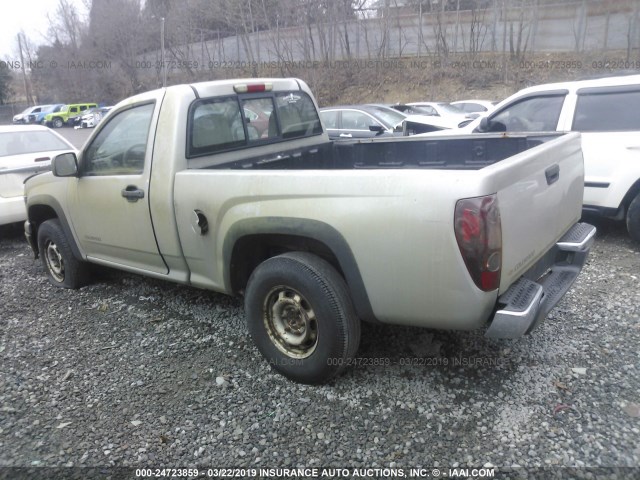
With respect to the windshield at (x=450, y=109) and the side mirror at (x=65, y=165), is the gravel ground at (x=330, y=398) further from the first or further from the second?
the windshield at (x=450, y=109)

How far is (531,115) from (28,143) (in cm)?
675

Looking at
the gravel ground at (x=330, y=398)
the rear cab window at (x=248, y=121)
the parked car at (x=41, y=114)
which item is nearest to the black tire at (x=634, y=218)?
the gravel ground at (x=330, y=398)

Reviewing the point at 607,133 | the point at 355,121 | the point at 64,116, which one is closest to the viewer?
the point at 607,133

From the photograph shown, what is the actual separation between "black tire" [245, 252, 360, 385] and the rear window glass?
13.8 ft

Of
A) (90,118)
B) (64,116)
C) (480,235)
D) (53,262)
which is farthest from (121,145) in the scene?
(64,116)

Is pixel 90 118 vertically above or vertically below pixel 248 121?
below

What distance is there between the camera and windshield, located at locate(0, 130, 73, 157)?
7180 millimetres

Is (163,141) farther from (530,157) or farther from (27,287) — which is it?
(27,287)

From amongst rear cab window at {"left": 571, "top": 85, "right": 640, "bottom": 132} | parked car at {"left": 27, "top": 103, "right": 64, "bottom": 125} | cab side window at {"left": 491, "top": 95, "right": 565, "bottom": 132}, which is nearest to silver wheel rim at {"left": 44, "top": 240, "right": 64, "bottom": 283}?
cab side window at {"left": 491, "top": 95, "right": 565, "bottom": 132}

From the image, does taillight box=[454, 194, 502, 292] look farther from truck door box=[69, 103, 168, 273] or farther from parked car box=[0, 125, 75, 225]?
parked car box=[0, 125, 75, 225]

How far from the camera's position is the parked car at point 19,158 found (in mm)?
6621

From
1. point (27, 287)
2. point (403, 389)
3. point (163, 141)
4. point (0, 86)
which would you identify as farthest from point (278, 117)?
point (0, 86)

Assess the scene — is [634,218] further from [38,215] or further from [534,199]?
[38,215]

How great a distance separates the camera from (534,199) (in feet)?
9.26
